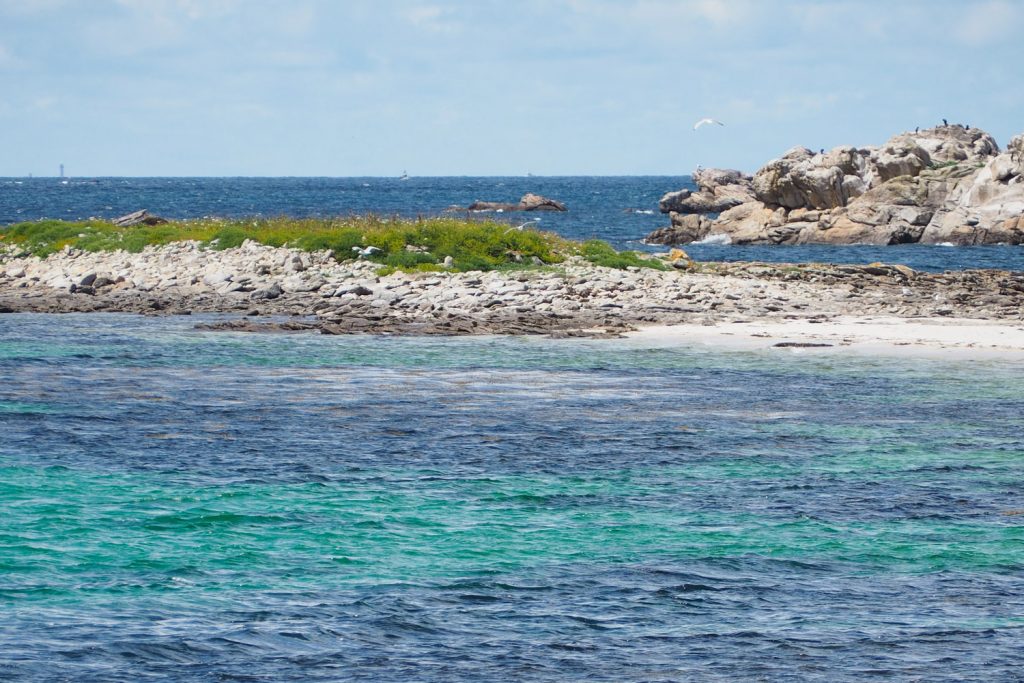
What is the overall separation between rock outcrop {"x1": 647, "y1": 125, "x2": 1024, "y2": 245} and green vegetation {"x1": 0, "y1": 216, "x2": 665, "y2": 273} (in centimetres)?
3063

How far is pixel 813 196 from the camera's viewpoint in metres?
75.9

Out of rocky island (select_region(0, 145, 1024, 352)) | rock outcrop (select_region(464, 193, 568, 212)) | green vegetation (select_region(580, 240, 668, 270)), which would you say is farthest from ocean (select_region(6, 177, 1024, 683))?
rock outcrop (select_region(464, 193, 568, 212))

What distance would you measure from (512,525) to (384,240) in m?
25.7

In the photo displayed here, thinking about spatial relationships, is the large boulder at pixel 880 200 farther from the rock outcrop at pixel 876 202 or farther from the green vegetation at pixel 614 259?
the green vegetation at pixel 614 259

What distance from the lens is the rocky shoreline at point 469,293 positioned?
2992cm

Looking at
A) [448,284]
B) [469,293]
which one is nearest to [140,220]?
[448,284]

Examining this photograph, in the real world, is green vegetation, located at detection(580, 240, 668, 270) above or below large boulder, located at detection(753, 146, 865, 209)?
below

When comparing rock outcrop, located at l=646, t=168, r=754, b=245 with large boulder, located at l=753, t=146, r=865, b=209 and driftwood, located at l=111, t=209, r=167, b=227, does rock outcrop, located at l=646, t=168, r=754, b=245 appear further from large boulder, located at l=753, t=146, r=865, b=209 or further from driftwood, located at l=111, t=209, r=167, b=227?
driftwood, located at l=111, t=209, r=167, b=227

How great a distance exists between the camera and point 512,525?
1246 centimetres

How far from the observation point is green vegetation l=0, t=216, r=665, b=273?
36.6 m

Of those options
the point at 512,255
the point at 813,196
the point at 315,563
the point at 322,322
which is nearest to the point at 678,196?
the point at 813,196

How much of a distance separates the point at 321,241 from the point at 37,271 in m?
9.04

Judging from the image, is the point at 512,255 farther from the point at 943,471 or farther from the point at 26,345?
the point at 943,471

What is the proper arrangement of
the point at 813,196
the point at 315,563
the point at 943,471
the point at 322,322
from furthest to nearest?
1. the point at 813,196
2. the point at 322,322
3. the point at 943,471
4. the point at 315,563
